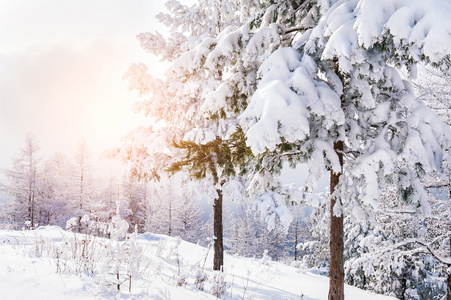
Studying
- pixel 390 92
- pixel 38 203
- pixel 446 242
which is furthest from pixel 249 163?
pixel 38 203

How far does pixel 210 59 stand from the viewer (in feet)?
16.0

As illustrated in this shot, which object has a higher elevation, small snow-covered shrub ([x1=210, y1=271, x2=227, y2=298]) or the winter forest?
the winter forest

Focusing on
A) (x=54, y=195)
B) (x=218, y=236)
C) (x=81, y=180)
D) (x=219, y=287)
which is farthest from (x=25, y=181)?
(x=219, y=287)

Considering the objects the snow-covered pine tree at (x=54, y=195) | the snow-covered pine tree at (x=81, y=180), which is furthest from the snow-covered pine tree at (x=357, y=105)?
the snow-covered pine tree at (x=54, y=195)

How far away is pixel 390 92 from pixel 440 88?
451cm

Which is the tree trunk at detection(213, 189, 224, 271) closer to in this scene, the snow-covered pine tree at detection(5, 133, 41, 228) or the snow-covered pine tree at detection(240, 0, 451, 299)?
the snow-covered pine tree at detection(240, 0, 451, 299)

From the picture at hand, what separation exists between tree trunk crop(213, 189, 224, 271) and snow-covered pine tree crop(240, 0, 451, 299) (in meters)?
3.95

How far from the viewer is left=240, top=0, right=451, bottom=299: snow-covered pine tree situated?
3084 mm

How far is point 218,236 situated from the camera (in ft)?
27.2

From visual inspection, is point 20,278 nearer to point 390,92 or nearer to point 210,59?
point 210,59

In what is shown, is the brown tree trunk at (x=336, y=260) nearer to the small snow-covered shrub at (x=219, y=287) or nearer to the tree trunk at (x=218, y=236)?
the small snow-covered shrub at (x=219, y=287)

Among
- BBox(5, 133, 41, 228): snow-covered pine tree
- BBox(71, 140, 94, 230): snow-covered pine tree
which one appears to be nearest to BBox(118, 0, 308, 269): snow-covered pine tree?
BBox(71, 140, 94, 230): snow-covered pine tree

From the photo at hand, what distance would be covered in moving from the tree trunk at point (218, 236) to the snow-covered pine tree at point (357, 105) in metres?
3.95

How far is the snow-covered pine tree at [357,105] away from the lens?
10.1 ft
